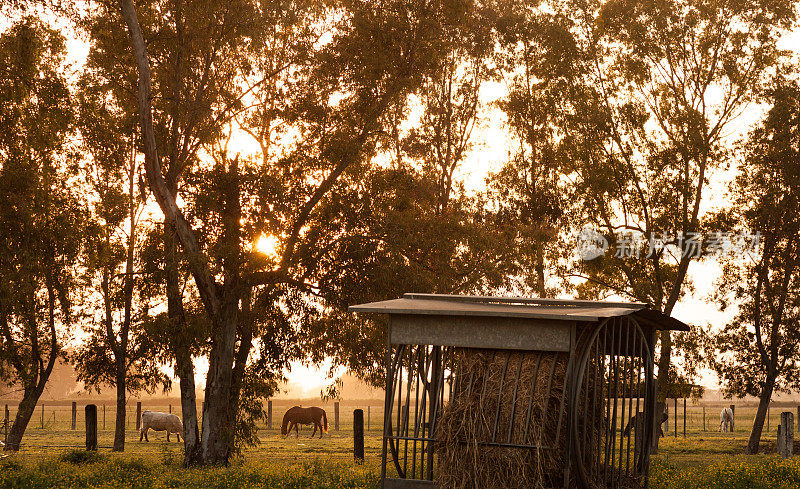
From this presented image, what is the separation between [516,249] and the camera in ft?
87.0

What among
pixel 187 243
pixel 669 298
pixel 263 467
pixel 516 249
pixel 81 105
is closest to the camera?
pixel 263 467

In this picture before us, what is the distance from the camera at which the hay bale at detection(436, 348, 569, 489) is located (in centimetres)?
1199

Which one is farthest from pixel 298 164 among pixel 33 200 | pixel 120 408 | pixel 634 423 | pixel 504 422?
pixel 120 408

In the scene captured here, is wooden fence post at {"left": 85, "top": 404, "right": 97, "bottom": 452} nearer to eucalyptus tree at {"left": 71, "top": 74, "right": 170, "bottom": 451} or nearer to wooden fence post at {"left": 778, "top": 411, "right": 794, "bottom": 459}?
eucalyptus tree at {"left": 71, "top": 74, "right": 170, "bottom": 451}

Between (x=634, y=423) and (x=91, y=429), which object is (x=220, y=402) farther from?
(x=634, y=423)

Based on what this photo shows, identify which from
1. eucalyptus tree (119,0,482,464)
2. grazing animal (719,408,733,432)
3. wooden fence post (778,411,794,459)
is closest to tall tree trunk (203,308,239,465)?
eucalyptus tree (119,0,482,464)

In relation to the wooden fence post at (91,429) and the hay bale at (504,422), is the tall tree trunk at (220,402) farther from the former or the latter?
the hay bale at (504,422)

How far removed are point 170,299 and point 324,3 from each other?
9.21 meters

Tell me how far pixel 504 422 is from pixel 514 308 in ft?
5.24

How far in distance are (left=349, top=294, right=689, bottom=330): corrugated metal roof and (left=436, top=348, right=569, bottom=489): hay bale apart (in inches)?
28.3

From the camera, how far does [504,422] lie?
40.3ft

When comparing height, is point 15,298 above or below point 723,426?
above

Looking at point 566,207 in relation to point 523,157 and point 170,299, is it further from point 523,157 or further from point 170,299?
point 170,299

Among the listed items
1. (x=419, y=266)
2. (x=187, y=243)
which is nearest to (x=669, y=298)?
(x=419, y=266)
